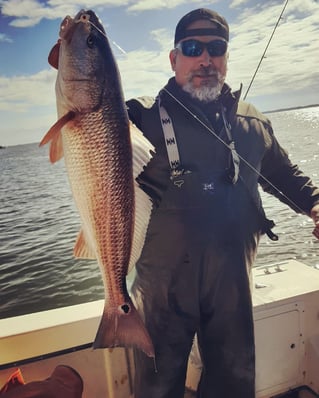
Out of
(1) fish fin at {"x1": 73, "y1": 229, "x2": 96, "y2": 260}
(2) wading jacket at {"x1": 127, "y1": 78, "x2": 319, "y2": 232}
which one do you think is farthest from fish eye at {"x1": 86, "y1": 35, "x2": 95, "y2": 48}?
(1) fish fin at {"x1": 73, "y1": 229, "x2": 96, "y2": 260}

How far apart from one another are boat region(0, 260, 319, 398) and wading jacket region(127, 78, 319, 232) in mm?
889

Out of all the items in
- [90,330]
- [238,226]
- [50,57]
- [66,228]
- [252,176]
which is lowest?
[66,228]

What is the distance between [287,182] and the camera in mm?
3537

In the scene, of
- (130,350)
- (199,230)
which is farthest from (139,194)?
(130,350)

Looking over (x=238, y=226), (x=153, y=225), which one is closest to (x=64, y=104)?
(x=153, y=225)

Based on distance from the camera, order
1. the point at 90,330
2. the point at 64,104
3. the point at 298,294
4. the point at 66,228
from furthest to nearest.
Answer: the point at 66,228
the point at 298,294
the point at 90,330
the point at 64,104

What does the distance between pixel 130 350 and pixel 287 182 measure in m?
1.95

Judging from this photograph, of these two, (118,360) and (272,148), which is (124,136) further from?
(118,360)

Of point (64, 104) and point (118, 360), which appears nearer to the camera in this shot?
point (64, 104)

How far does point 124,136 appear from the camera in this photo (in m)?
2.02

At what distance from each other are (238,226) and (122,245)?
3.58 feet

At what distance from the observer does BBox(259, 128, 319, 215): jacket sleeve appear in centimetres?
344

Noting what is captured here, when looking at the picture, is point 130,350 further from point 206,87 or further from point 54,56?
point 54,56

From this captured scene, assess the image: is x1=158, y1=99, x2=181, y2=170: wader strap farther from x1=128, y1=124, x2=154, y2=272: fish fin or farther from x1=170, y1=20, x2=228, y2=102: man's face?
x1=128, y1=124, x2=154, y2=272: fish fin
